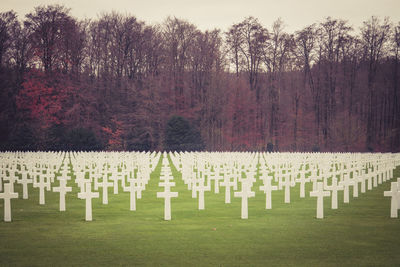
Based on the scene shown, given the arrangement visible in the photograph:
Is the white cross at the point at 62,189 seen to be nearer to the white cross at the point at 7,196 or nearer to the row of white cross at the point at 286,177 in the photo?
the white cross at the point at 7,196

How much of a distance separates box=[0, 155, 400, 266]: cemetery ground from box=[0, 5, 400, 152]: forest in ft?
123

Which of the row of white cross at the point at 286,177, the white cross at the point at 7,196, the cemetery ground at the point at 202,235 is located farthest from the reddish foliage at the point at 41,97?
the white cross at the point at 7,196

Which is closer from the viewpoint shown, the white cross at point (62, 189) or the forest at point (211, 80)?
the white cross at point (62, 189)

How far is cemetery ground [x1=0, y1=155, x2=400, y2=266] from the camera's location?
726 cm

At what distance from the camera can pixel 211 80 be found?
54969 mm

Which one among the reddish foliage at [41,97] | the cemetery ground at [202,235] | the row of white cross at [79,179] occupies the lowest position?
the cemetery ground at [202,235]

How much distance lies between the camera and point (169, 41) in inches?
2170

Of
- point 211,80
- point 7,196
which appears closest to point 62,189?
point 7,196

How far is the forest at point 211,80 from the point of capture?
51.1m


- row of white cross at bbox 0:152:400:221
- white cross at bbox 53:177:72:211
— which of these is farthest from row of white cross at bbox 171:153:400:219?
white cross at bbox 53:177:72:211

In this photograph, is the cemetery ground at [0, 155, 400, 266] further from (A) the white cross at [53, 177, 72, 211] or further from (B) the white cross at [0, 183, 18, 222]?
(A) the white cross at [53, 177, 72, 211]

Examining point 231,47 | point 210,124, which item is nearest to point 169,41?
point 231,47

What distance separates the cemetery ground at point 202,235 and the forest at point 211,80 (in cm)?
3738

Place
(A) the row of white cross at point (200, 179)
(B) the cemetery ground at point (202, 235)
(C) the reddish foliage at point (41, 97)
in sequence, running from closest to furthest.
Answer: (B) the cemetery ground at point (202, 235) → (A) the row of white cross at point (200, 179) → (C) the reddish foliage at point (41, 97)
